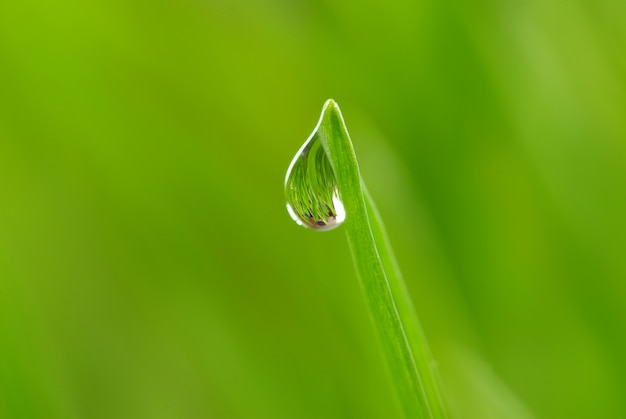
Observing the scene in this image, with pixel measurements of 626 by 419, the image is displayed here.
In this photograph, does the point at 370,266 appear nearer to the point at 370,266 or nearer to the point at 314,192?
the point at 370,266

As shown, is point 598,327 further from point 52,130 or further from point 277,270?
point 52,130

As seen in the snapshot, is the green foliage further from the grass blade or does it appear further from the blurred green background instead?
the blurred green background

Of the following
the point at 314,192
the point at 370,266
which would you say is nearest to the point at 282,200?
the point at 314,192

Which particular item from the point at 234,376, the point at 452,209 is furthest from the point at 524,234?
the point at 234,376

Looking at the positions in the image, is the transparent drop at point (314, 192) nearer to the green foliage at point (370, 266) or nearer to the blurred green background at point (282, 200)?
the green foliage at point (370, 266)

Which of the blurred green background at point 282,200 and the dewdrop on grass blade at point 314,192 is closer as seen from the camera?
the dewdrop on grass blade at point 314,192

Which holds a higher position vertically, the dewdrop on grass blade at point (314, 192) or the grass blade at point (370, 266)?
the dewdrop on grass blade at point (314, 192)

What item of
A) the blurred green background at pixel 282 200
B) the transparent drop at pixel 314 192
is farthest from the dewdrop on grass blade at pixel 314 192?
the blurred green background at pixel 282 200
